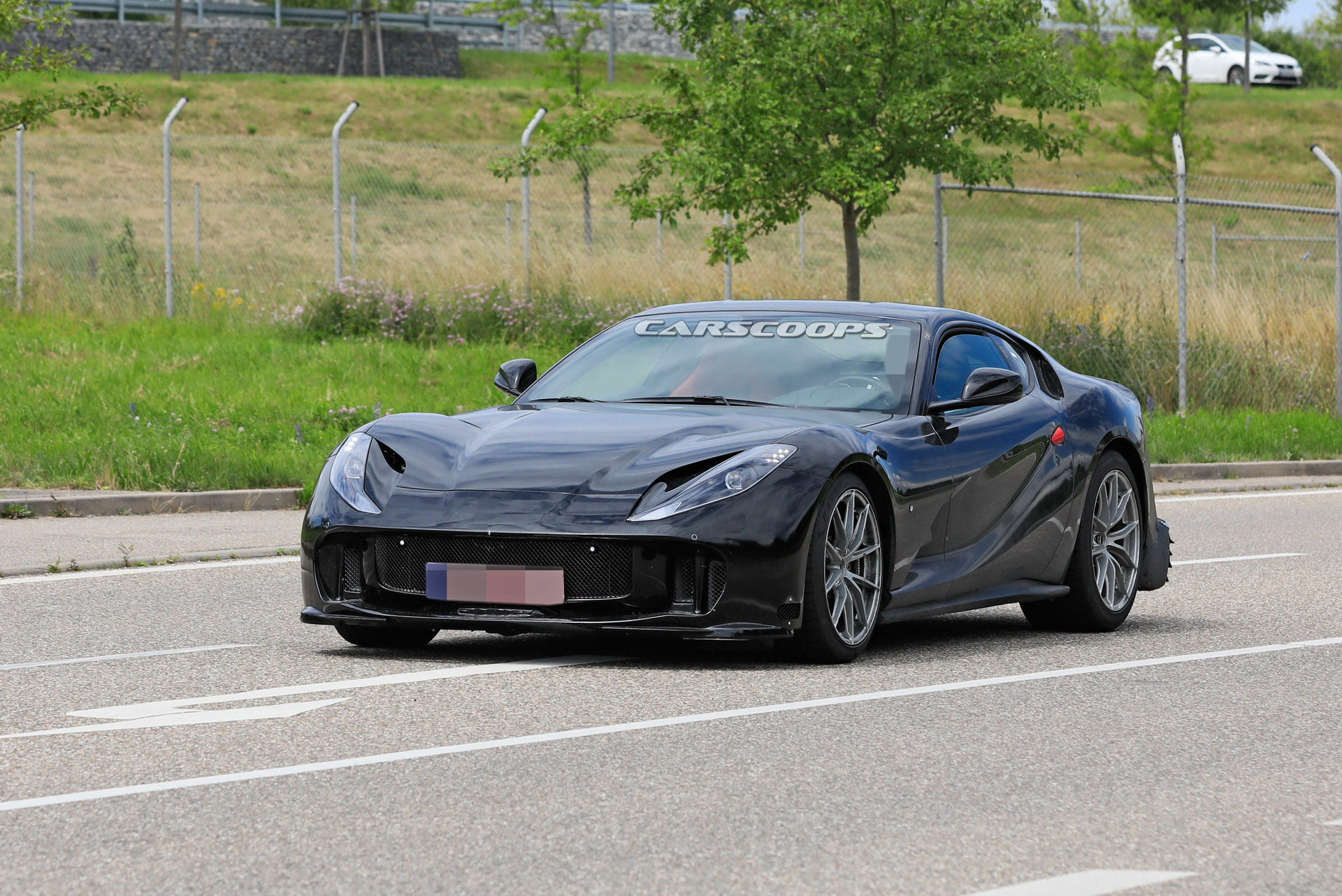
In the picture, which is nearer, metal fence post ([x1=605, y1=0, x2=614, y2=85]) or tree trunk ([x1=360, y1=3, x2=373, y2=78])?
metal fence post ([x1=605, y1=0, x2=614, y2=85])

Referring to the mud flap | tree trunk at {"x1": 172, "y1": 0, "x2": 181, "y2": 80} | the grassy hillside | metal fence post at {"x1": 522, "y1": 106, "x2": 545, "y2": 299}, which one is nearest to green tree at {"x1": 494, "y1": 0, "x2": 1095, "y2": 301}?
metal fence post at {"x1": 522, "y1": 106, "x2": 545, "y2": 299}

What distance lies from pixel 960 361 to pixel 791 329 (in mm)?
754

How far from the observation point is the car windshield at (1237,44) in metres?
69.3

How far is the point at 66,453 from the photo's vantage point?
1359cm

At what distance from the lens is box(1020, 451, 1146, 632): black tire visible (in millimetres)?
8766

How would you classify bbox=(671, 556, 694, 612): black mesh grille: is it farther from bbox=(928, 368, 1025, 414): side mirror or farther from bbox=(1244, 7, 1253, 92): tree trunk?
bbox=(1244, 7, 1253, 92): tree trunk

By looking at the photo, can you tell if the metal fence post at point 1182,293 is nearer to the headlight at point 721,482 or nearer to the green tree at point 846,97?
the green tree at point 846,97

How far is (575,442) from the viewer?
7.33 meters

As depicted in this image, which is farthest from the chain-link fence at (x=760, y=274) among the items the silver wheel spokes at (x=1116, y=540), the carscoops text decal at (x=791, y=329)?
the carscoops text decal at (x=791, y=329)

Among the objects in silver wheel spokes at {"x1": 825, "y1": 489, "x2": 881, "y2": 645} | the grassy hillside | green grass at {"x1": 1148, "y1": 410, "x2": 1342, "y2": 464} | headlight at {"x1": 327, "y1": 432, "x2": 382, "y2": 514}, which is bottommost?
green grass at {"x1": 1148, "y1": 410, "x2": 1342, "y2": 464}

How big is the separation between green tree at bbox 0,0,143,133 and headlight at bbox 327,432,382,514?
898 centimetres

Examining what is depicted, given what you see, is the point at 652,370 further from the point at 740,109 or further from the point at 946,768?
the point at 740,109

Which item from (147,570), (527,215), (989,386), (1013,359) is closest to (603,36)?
(527,215)

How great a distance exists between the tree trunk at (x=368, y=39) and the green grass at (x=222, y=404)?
5065cm
